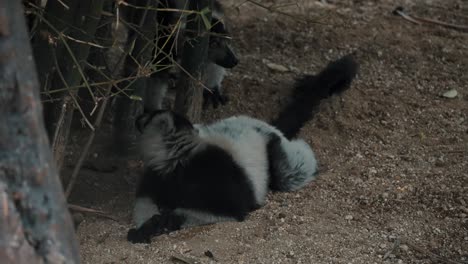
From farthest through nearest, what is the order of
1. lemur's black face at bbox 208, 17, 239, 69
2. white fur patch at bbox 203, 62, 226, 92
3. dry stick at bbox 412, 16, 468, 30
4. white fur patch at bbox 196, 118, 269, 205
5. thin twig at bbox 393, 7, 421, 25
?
1. thin twig at bbox 393, 7, 421, 25
2. dry stick at bbox 412, 16, 468, 30
3. white fur patch at bbox 203, 62, 226, 92
4. lemur's black face at bbox 208, 17, 239, 69
5. white fur patch at bbox 196, 118, 269, 205

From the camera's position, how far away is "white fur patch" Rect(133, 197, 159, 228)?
5355mm

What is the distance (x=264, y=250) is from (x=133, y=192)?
1.37m

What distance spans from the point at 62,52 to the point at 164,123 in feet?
2.74

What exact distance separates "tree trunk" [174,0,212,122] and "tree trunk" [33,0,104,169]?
1.03 m

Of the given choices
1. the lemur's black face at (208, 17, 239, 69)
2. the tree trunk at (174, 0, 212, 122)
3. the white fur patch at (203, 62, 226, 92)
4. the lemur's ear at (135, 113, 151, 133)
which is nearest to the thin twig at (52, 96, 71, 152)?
the lemur's ear at (135, 113, 151, 133)

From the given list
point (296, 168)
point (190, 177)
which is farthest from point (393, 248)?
point (190, 177)

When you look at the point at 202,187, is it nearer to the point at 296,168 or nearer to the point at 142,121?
the point at 142,121

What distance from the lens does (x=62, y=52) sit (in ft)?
16.3

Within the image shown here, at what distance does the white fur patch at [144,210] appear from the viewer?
17.6ft

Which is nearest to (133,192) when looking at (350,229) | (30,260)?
(350,229)

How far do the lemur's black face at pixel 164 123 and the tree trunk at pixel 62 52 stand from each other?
0.57 m

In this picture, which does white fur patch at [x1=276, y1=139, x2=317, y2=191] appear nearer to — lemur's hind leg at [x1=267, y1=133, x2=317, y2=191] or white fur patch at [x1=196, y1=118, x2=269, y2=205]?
lemur's hind leg at [x1=267, y1=133, x2=317, y2=191]

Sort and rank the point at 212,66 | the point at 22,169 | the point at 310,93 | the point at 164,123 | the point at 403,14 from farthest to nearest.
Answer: the point at 403,14 → the point at 212,66 → the point at 310,93 → the point at 164,123 → the point at 22,169

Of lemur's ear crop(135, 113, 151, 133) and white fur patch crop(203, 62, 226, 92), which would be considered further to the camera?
white fur patch crop(203, 62, 226, 92)
